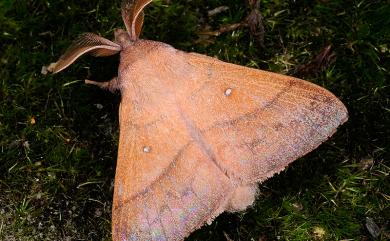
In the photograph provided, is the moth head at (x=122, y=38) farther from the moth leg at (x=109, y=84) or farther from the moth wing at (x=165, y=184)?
the moth wing at (x=165, y=184)

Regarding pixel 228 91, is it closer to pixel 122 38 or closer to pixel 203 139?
pixel 203 139

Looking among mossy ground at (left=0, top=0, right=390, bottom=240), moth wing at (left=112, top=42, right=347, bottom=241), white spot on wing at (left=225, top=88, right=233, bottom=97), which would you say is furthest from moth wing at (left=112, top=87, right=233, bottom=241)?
mossy ground at (left=0, top=0, right=390, bottom=240)

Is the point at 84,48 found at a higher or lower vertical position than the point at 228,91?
higher

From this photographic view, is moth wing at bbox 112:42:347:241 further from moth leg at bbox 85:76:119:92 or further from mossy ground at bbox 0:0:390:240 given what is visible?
mossy ground at bbox 0:0:390:240

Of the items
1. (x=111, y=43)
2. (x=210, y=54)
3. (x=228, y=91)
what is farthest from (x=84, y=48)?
(x=210, y=54)

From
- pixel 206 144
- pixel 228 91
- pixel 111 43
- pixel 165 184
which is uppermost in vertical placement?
pixel 111 43

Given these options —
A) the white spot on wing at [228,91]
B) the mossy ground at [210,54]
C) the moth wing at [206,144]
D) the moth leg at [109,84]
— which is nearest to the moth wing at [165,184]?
the moth wing at [206,144]
